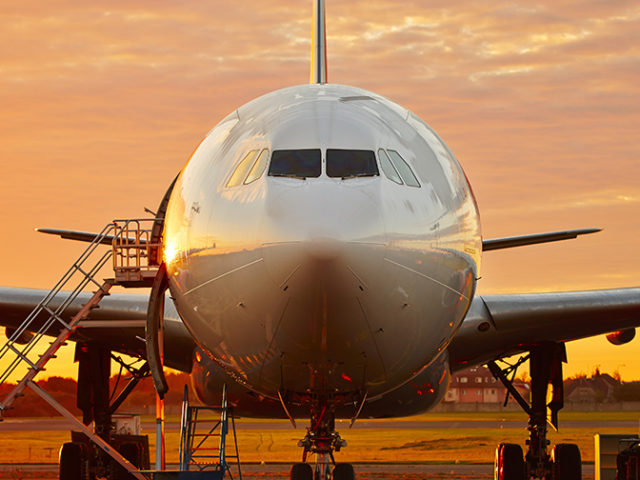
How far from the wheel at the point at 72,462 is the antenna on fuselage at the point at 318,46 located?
24.0 feet

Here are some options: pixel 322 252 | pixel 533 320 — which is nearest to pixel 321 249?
pixel 322 252

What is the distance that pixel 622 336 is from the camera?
1994cm

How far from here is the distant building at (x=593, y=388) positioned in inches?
2357

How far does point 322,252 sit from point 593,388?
203ft

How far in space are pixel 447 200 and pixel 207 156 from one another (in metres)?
2.54

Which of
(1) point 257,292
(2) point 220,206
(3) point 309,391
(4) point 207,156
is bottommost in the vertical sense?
(3) point 309,391

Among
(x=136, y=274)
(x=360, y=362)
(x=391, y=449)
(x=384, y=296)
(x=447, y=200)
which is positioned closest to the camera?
(x=384, y=296)

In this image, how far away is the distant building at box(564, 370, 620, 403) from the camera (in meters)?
59.9

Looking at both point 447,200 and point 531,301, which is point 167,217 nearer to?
point 447,200

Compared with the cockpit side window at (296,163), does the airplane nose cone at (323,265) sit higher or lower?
lower

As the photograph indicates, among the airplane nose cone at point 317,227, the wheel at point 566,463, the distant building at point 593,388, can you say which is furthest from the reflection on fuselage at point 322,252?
the distant building at point 593,388

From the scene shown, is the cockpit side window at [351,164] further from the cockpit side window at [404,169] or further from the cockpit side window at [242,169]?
the cockpit side window at [242,169]

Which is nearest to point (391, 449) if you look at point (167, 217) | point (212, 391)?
point (212, 391)

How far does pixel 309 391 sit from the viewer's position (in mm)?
10664
